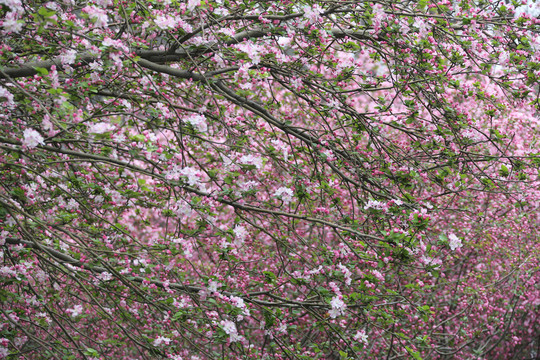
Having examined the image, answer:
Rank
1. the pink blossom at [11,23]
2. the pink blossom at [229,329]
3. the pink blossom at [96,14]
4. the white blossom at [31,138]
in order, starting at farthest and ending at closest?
the pink blossom at [229,329], the pink blossom at [96,14], the pink blossom at [11,23], the white blossom at [31,138]

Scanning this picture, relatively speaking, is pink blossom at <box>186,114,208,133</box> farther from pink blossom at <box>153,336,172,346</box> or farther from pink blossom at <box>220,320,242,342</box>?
pink blossom at <box>153,336,172,346</box>

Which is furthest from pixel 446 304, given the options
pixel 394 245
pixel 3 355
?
pixel 3 355

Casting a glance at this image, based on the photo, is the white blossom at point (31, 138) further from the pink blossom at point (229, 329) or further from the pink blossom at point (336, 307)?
the pink blossom at point (336, 307)

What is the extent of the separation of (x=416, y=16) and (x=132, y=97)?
2024 mm

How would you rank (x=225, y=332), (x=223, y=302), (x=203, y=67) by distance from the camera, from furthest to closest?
1. (x=203, y=67)
2. (x=223, y=302)
3. (x=225, y=332)

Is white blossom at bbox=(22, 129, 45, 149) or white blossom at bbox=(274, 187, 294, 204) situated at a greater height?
white blossom at bbox=(274, 187, 294, 204)

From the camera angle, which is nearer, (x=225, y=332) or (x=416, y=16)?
(x=225, y=332)

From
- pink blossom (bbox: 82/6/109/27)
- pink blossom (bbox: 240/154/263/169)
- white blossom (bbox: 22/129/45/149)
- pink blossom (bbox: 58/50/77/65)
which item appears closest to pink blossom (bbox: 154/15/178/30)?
pink blossom (bbox: 82/6/109/27)

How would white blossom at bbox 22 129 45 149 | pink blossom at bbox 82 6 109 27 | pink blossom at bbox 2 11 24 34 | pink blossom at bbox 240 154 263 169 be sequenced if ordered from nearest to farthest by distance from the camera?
1. white blossom at bbox 22 129 45 149
2. pink blossom at bbox 2 11 24 34
3. pink blossom at bbox 82 6 109 27
4. pink blossom at bbox 240 154 263 169

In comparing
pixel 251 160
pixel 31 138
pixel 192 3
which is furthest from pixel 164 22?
pixel 31 138

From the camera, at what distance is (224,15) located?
398cm

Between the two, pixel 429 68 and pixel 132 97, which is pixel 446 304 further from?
pixel 132 97

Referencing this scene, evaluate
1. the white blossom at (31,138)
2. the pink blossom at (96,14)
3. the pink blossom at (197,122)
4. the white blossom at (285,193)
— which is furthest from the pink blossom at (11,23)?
the white blossom at (285,193)

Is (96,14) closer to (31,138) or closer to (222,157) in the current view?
(31,138)
